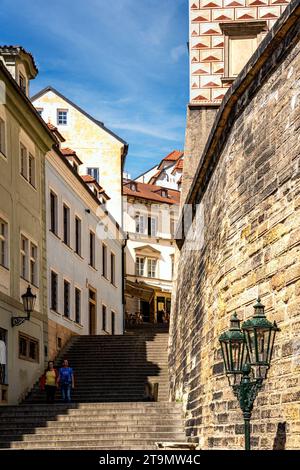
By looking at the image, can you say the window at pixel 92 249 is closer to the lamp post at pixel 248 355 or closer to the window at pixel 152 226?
the window at pixel 152 226

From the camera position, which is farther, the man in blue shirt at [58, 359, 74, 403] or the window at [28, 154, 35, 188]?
the window at [28, 154, 35, 188]

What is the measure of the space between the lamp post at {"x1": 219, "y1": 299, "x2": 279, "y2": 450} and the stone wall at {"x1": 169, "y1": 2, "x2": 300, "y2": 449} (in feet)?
0.95

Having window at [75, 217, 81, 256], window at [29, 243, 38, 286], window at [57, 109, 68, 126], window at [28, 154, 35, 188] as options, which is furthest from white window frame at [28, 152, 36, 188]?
window at [57, 109, 68, 126]

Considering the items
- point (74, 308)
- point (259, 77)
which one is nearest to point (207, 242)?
point (259, 77)

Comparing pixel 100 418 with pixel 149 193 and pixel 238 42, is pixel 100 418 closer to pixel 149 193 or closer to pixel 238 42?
pixel 238 42

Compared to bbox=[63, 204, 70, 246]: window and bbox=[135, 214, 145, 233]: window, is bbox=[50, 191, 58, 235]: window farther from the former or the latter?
bbox=[135, 214, 145, 233]: window

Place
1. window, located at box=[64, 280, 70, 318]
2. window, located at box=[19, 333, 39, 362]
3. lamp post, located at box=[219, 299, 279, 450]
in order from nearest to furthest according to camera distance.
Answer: lamp post, located at box=[219, 299, 279, 450] → window, located at box=[19, 333, 39, 362] → window, located at box=[64, 280, 70, 318]

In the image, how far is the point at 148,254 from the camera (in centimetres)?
6066

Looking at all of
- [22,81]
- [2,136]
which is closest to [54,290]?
[22,81]

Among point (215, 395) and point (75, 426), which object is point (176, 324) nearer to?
point (75, 426)

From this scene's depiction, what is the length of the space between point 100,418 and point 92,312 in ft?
55.9

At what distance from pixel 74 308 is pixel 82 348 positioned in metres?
2.82

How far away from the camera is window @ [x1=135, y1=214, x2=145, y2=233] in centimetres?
6136

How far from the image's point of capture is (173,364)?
26.4m
